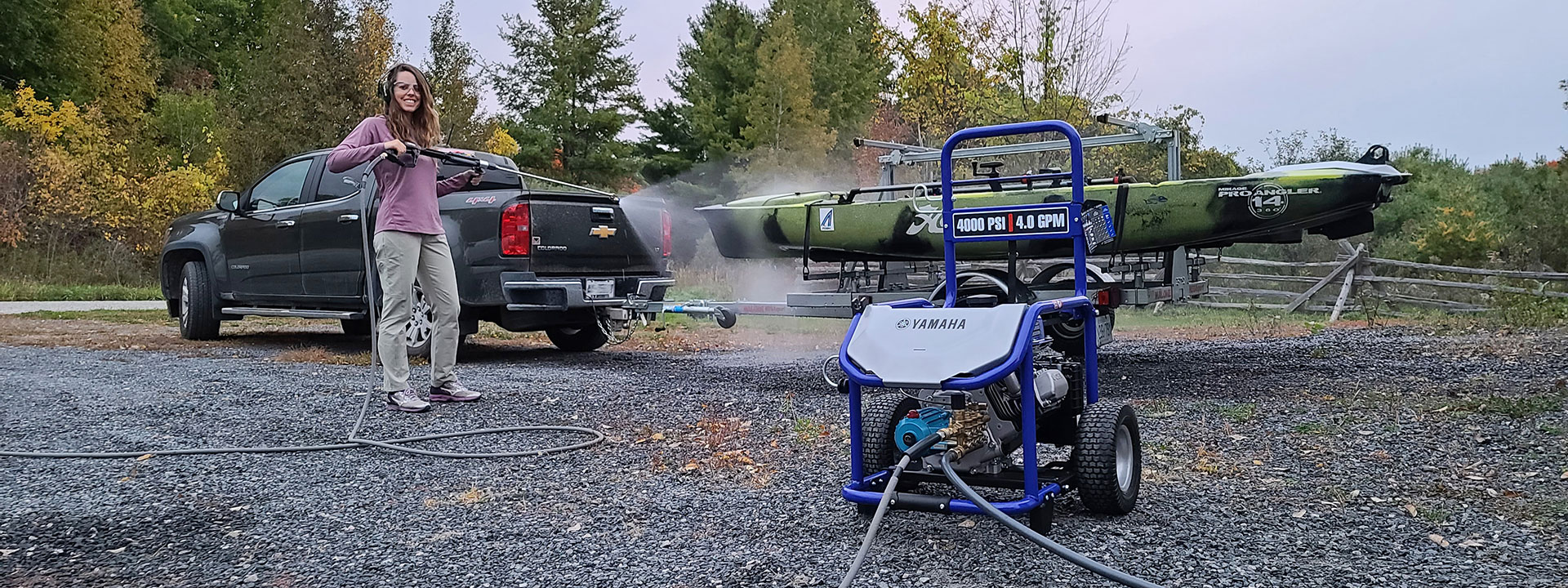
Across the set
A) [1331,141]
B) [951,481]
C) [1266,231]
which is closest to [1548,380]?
[1266,231]

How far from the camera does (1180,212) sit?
731 cm

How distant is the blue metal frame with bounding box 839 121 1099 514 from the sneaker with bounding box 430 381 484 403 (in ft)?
10.6

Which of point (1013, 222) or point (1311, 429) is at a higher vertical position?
point (1013, 222)

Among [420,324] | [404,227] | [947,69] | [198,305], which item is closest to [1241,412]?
[404,227]

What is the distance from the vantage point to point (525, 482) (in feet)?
13.8

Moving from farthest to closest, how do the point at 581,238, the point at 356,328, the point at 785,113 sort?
the point at 785,113
the point at 356,328
the point at 581,238

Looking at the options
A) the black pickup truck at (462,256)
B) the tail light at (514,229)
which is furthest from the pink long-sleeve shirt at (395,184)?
the tail light at (514,229)

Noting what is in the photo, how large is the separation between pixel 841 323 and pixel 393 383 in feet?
25.2

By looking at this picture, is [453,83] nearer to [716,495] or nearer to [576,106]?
[576,106]

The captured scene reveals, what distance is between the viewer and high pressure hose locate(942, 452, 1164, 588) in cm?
273

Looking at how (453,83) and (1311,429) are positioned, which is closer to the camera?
(1311,429)

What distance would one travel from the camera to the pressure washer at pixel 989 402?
3.09m

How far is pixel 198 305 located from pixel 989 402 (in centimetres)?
861

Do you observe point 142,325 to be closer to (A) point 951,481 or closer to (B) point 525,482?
(B) point 525,482
